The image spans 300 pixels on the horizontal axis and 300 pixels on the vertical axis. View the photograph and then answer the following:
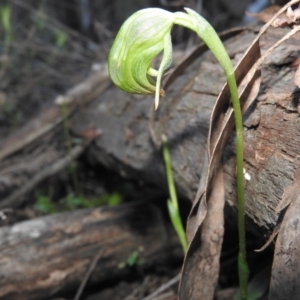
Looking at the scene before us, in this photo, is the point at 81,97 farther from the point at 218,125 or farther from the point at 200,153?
the point at 218,125

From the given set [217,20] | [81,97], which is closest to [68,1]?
[217,20]

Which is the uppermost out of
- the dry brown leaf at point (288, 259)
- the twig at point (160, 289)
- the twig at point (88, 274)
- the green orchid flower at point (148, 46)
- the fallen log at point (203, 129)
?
the green orchid flower at point (148, 46)

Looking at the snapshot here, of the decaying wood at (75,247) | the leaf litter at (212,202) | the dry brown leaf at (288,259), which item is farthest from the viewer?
the decaying wood at (75,247)

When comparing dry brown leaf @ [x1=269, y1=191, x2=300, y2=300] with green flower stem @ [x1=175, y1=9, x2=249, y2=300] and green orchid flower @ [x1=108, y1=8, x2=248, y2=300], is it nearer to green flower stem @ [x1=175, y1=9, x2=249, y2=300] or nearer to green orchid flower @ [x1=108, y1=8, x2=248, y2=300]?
green flower stem @ [x1=175, y1=9, x2=249, y2=300]

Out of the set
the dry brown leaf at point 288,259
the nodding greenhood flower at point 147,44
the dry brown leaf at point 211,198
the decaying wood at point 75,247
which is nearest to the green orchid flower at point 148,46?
the nodding greenhood flower at point 147,44

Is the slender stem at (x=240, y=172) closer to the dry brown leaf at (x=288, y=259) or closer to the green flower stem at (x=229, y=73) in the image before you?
the green flower stem at (x=229, y=73)

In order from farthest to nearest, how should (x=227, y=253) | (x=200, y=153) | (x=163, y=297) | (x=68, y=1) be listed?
(x=68, y=1)
(x=227, y=253)
(x=163, y=297)
(x=200, y=153)

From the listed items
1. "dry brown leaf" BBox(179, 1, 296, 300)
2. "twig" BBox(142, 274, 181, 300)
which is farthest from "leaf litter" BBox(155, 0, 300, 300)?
"twig" BBox(142, 274, 181, 300)
